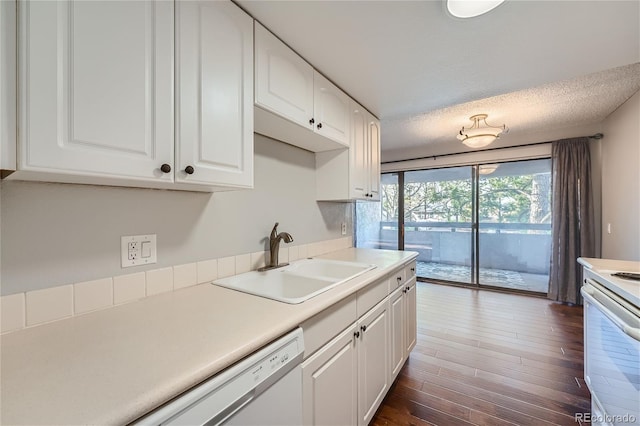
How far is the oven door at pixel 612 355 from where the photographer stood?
105 centimetres

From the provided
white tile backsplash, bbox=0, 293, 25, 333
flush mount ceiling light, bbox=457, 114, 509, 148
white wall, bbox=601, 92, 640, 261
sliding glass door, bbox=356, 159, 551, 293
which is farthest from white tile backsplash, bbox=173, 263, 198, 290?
sliding glass door, bbox=356, 159, 551, 293

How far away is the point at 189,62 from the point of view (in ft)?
3.26

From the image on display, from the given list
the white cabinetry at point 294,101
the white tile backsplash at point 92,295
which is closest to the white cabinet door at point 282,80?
the white cabinetry at point 294,101

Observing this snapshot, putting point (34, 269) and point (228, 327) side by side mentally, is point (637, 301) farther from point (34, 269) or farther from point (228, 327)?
point (34, 269)

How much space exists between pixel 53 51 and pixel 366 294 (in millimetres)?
1475

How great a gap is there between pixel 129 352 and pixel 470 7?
179cm

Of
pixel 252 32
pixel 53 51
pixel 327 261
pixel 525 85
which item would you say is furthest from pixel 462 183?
pixel 53 51

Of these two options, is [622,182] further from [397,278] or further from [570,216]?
[397,278]

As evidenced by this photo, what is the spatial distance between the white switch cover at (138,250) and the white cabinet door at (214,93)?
0.36m

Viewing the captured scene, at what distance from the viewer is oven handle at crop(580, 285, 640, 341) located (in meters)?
0.99

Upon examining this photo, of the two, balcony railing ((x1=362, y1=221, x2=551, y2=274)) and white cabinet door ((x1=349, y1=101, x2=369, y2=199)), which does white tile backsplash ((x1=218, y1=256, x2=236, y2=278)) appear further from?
balcony railing ((x1=362, y1=221, x2=551, y2=274))

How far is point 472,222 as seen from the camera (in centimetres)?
429

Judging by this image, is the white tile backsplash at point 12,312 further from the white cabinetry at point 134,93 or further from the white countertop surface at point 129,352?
the white cabinetry at point 134,93

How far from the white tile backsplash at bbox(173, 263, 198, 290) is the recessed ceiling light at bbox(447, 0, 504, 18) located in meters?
1.67
